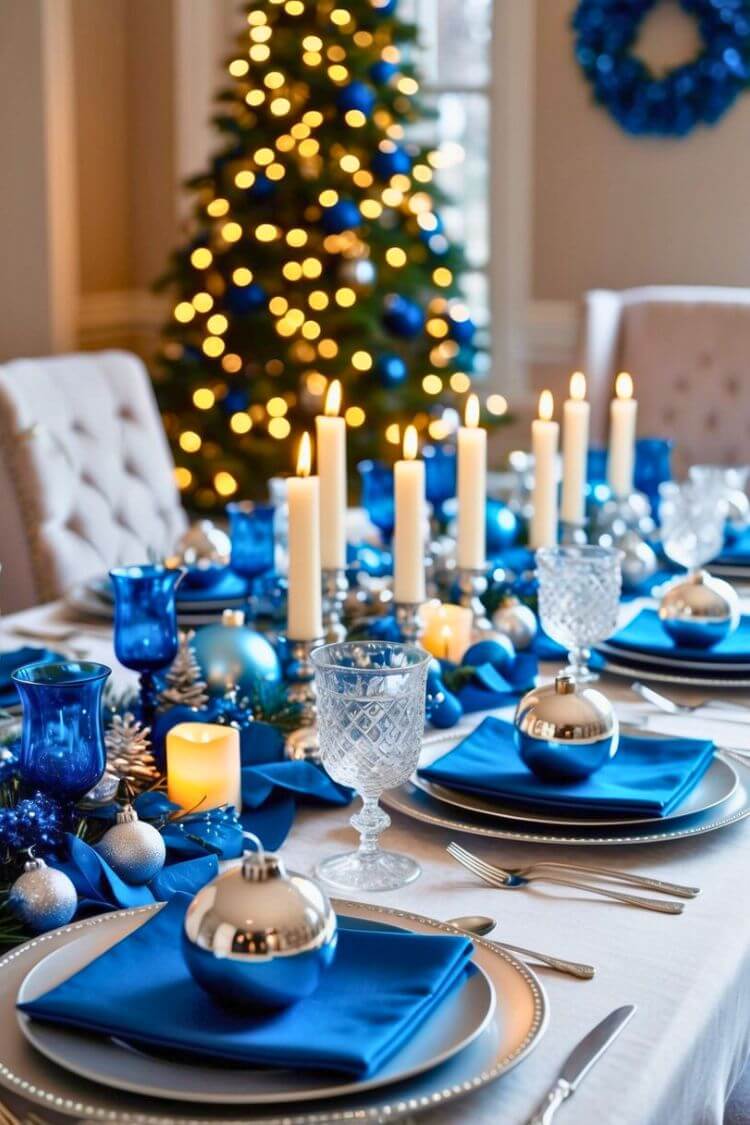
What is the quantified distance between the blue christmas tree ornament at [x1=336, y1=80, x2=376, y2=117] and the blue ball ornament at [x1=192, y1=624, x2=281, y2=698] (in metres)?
2.80

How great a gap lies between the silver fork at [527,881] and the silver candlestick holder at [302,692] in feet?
0.76

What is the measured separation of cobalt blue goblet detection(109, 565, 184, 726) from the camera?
A: 4.04ft

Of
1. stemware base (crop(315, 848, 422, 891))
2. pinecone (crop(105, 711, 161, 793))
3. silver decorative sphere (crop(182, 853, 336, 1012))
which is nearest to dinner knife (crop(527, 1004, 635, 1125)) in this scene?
silver decorative sphere (crop(182, 853, 336, 1012))

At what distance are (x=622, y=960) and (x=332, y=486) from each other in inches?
29.9

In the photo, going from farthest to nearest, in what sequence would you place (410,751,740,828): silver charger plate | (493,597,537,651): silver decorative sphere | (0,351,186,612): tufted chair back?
(0,351,186,612): tufted chair back < (493,597,537,651): silver decorative sphere < (410,751,740,828): silver charger plate

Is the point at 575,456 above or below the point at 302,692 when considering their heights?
above

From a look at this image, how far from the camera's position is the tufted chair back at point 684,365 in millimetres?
3428

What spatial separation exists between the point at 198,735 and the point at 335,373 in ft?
9.49

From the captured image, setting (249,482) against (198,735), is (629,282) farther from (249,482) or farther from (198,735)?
(198,735)

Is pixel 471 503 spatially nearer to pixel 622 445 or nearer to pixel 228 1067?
pixel 622 445

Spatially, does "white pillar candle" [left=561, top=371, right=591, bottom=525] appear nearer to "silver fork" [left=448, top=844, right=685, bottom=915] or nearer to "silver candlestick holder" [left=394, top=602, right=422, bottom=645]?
"silver candlestick holder" [left=394, top=602, right=422, bottom=645]

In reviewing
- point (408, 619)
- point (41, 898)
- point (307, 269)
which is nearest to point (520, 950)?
point (41, 898)

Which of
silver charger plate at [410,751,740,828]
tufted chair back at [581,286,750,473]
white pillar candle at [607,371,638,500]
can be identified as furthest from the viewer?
tufted chair back at [581,286,750,473]

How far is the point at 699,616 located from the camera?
60.9 inches
